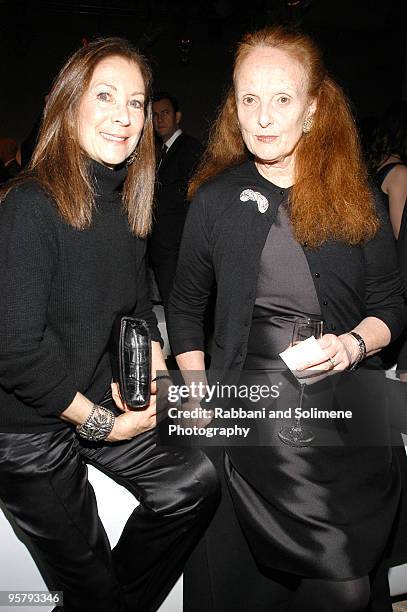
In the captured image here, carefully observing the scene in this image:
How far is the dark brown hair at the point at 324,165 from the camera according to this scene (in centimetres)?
176

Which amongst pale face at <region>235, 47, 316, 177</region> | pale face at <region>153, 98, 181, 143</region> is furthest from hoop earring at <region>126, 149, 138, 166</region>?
pale face at <region>153, 98, 181, 143</region>

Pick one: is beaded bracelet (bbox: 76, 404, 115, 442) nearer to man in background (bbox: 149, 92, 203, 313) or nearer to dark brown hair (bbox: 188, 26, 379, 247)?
dark brown hair (bbox: 188, 26, 379, 247)

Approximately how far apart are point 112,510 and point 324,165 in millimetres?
1160

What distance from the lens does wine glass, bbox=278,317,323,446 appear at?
1.57 metres

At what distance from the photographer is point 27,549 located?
1.83 metres

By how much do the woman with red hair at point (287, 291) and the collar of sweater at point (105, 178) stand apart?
29 cm

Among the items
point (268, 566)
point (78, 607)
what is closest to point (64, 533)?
point (78, 607)

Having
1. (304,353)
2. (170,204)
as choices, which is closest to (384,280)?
(304,353)

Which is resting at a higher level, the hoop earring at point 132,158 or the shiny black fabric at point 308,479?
the hoop earring at point 132,158

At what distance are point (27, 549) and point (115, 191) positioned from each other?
1073 mm

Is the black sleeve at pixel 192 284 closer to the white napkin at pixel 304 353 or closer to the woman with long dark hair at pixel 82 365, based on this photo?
the woman with long dark hair at pixel 82 365

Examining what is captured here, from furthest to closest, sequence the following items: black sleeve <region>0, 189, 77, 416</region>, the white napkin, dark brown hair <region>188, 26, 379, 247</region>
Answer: dark brown hair <region>188, 26, 379, 247</region> < the white napkin < black sleeve <region>0, 189, 77, 416</region>

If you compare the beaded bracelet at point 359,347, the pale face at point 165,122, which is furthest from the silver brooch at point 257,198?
the pale face at point 165,122

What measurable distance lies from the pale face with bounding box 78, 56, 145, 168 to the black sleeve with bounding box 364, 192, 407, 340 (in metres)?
0.76
